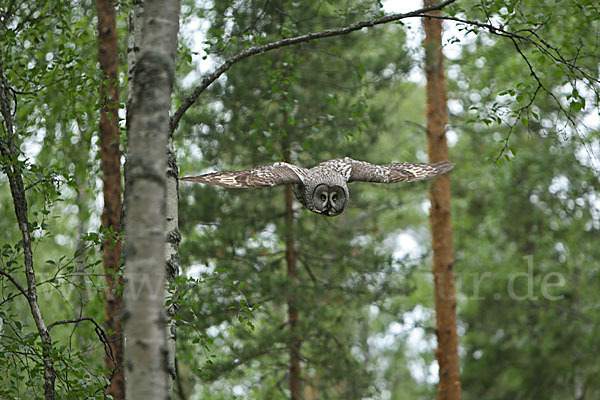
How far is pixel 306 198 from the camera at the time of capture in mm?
5125

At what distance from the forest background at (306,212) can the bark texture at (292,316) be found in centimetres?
8

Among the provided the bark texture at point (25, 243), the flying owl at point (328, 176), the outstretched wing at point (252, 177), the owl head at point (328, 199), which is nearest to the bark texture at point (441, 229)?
the flying owl at point (328, 176)

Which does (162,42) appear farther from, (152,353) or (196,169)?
(196,169)

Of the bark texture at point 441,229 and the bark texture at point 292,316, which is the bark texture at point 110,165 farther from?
the bark texture at point 441,229

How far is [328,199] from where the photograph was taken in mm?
5285

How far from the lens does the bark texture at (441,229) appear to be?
840cm

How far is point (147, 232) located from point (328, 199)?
278cm

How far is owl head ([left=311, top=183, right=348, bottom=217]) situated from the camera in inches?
202

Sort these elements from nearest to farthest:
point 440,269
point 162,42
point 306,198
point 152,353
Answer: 1. point 152,353
2. point 162,42
3. point 306,198
4. point 440,269

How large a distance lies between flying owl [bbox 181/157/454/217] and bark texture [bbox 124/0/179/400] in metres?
1.93

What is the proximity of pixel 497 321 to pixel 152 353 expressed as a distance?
12.4m

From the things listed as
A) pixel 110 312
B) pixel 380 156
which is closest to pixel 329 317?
pixel 110 312

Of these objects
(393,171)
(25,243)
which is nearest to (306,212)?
(393,171)

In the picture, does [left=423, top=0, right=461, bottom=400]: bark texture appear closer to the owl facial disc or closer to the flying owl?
the flying owl
